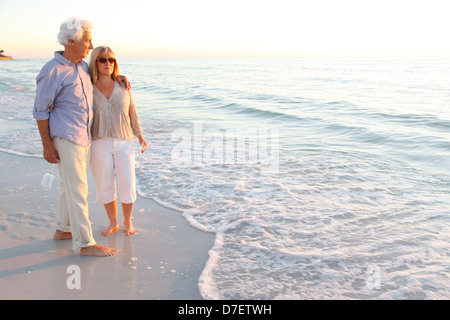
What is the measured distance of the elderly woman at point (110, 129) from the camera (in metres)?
3.86

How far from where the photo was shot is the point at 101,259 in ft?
12.5

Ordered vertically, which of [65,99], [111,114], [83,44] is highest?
[83,44]

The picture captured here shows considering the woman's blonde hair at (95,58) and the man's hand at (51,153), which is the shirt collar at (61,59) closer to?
the woman's blonde hair at (95,58)

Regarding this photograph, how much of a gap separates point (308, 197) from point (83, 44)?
3.64 meters

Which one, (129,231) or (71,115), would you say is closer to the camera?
(71,115)

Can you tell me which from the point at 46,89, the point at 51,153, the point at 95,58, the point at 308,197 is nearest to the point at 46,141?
the point at 51,153

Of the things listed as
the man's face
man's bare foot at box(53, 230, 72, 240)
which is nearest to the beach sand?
man's bare foot at box(53, 230, 72, 240)

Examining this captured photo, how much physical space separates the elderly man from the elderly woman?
0.18 metres

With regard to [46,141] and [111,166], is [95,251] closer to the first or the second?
[111,166]

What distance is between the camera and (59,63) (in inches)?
134

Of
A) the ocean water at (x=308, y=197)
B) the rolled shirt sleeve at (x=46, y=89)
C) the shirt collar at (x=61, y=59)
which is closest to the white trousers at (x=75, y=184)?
the rolled shirt sleeve at (x=46, y=89)

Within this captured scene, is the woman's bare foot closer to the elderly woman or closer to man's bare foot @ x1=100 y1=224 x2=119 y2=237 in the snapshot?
man's bare foot @ x1=100 y1=224 x2=119 y2=237
